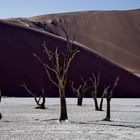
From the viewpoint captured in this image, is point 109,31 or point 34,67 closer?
point 34,67

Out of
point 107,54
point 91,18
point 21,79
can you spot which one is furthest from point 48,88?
point 91,18

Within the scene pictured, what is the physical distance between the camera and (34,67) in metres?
74.8

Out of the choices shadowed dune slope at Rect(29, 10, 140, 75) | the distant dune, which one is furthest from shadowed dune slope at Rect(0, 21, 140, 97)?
shadowed dune slope at Rect(29, 10, 140, 75)

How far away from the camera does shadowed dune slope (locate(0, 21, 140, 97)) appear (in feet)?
241

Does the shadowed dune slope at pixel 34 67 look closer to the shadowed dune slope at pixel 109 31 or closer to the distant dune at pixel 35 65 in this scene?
the distant dune at pixel 35 65

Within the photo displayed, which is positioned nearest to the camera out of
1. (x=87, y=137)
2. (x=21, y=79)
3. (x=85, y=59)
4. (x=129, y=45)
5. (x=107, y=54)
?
(x=87, y=137)

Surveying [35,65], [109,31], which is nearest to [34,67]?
[35,65]

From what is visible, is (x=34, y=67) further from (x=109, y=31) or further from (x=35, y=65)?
(x=109, y=31)

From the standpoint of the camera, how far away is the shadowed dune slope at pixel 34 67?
7331 cm

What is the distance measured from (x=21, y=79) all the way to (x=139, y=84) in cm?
1963

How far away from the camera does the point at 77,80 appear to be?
244ft

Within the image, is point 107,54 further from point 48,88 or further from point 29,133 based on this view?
point 29,133

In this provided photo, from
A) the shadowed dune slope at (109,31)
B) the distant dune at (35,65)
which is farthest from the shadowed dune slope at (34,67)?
the shadowed dune slope at (109,31)

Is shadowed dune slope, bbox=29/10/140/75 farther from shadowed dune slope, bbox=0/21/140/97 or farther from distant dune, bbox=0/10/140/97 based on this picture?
shadowed dune slope, bbox=0/21/140/97
